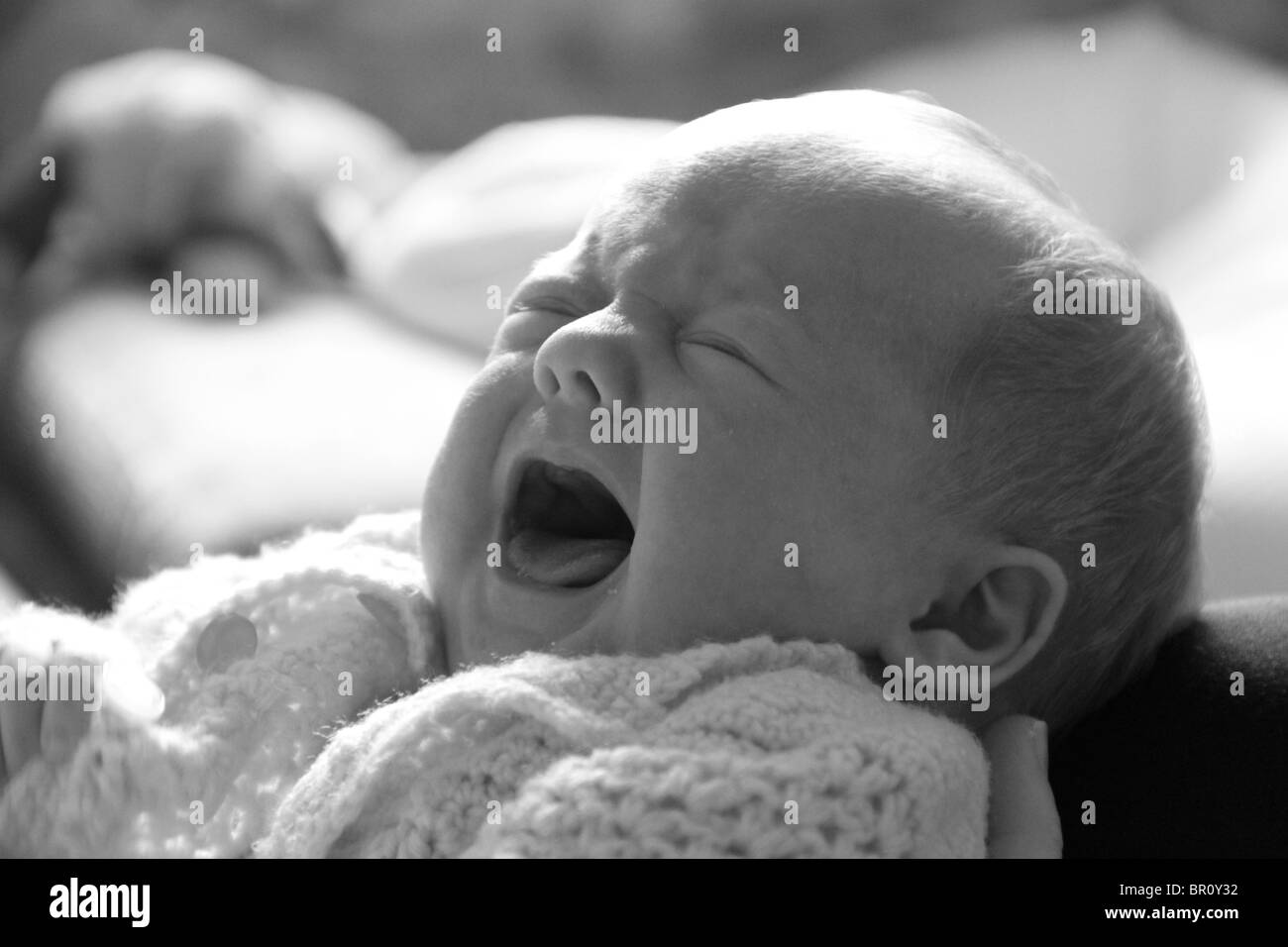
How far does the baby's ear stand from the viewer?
0.83m

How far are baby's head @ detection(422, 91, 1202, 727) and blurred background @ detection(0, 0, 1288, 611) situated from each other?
Result: 369 mm

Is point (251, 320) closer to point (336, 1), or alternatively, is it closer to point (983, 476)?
point (336, 1)

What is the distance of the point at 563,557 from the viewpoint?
0.87m

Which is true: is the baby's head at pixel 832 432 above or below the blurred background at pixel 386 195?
below

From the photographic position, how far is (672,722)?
0.75 meters

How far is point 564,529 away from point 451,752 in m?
0.20

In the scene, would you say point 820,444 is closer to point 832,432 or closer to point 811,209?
point 832,432

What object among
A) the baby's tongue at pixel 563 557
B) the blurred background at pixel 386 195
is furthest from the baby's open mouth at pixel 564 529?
the blurred background at pixel 386 195

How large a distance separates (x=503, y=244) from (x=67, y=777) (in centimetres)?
94

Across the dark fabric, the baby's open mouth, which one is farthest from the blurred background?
the baby's open mouth

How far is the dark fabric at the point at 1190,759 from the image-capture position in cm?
84

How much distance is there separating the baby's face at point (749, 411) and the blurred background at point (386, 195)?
0.48 meters

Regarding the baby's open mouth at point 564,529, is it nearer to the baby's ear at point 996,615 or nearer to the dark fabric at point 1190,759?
the baby's ear at point 996,615
